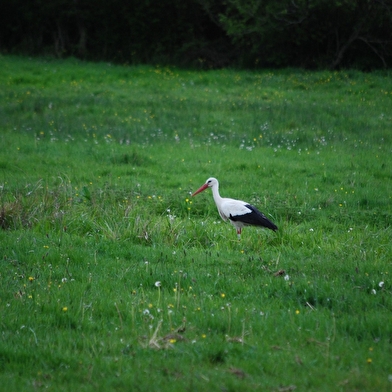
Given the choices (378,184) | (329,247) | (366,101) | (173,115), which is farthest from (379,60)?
(329,247)

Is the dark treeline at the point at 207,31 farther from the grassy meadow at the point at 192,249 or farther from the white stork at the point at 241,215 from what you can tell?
the white stork at the point at 241,215

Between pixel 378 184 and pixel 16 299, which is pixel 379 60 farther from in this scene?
pixel 16 299

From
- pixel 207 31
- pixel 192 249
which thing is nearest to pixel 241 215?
pixel 192 249

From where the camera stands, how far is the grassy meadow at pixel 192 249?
195 inches

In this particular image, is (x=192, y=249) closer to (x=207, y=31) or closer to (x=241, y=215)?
(x=241, y=215)

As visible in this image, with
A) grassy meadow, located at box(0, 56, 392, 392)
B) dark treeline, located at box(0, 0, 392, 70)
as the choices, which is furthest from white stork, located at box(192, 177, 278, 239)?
dark treeline, located at box(0, 0, 392, 70)

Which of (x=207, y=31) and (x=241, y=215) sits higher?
(x=207, y=31)

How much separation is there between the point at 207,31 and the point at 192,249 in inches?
1128

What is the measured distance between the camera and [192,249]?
823 cm

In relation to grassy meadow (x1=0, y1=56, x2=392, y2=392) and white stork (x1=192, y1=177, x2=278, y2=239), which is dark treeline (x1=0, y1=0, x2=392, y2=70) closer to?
grassy meadow (x1=0, y1=56, x2=392, y2=392)

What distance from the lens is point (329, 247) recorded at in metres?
8.40

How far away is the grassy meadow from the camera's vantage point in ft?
16.2

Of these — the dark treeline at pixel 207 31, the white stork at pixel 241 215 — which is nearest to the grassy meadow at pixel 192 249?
the white stork at pixel 241 215

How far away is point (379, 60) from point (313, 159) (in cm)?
1581
